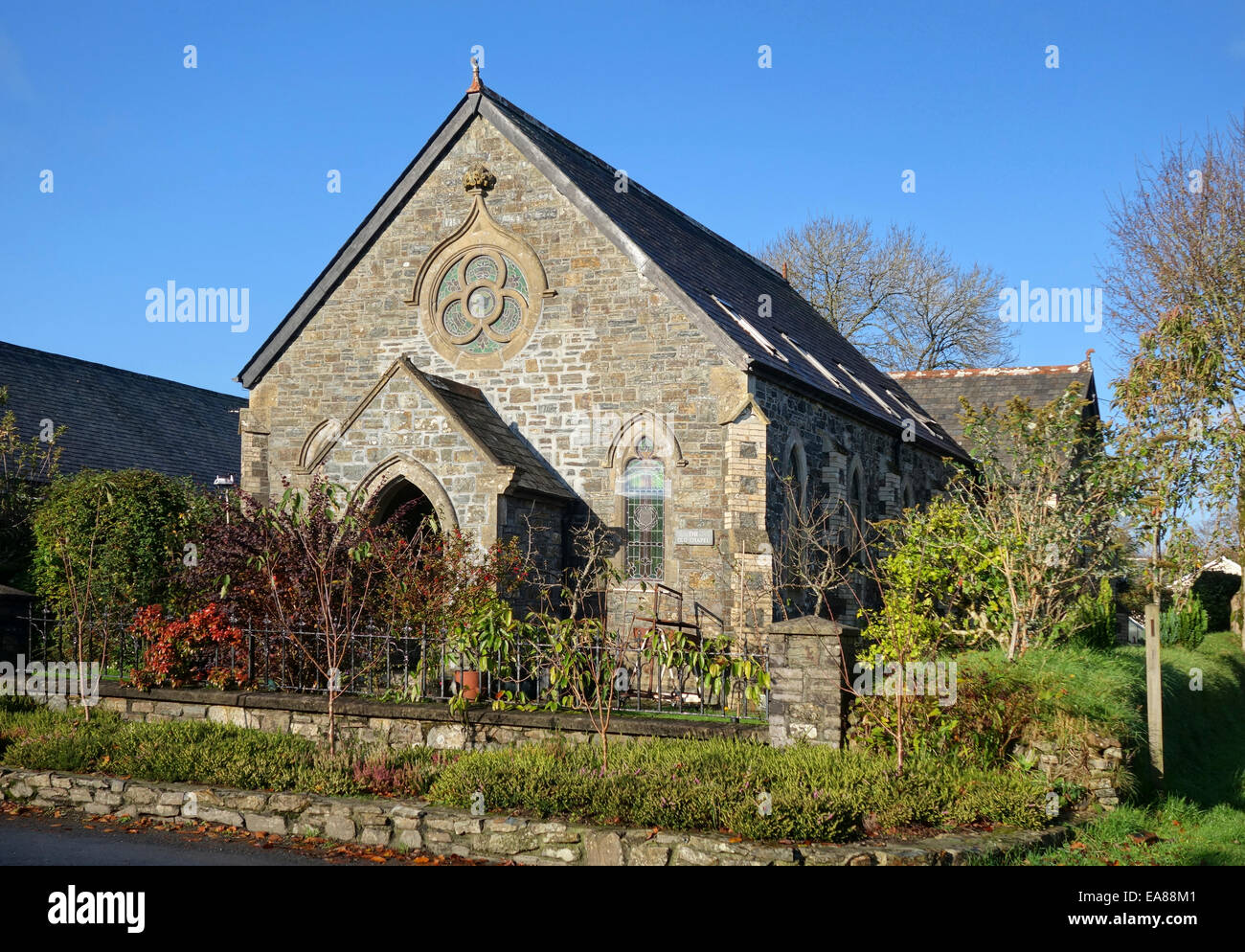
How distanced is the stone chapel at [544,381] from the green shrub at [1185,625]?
6468 mm

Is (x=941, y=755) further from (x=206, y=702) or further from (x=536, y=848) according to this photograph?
(x=206, y=702)

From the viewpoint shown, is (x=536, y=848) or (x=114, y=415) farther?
(x=114, y=415)

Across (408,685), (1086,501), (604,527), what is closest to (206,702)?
(408,685)

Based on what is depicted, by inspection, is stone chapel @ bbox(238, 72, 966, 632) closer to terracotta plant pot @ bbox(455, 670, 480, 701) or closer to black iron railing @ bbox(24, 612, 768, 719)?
black iron railing @ bbox(24, 612, 768, 719)

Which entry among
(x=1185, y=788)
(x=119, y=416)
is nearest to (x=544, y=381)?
(x=1185, y=788)

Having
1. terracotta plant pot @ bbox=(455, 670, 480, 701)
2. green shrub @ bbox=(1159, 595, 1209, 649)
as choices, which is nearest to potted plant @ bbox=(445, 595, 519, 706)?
terracotta plant pot @ bbox=(455, 670, 480, 701)

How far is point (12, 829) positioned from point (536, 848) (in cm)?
513

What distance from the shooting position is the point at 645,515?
1872cm

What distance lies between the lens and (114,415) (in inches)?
1391

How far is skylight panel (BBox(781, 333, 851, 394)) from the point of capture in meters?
22.1

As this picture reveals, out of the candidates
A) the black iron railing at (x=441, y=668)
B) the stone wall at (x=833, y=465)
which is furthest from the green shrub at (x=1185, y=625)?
the black iron railing at (x=441, y=668)

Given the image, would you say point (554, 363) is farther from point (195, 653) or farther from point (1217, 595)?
point (1217, 595)

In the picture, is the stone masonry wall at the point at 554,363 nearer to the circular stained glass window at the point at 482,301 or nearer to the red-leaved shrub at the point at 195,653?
the circular stained glass window at the point at 482,301
